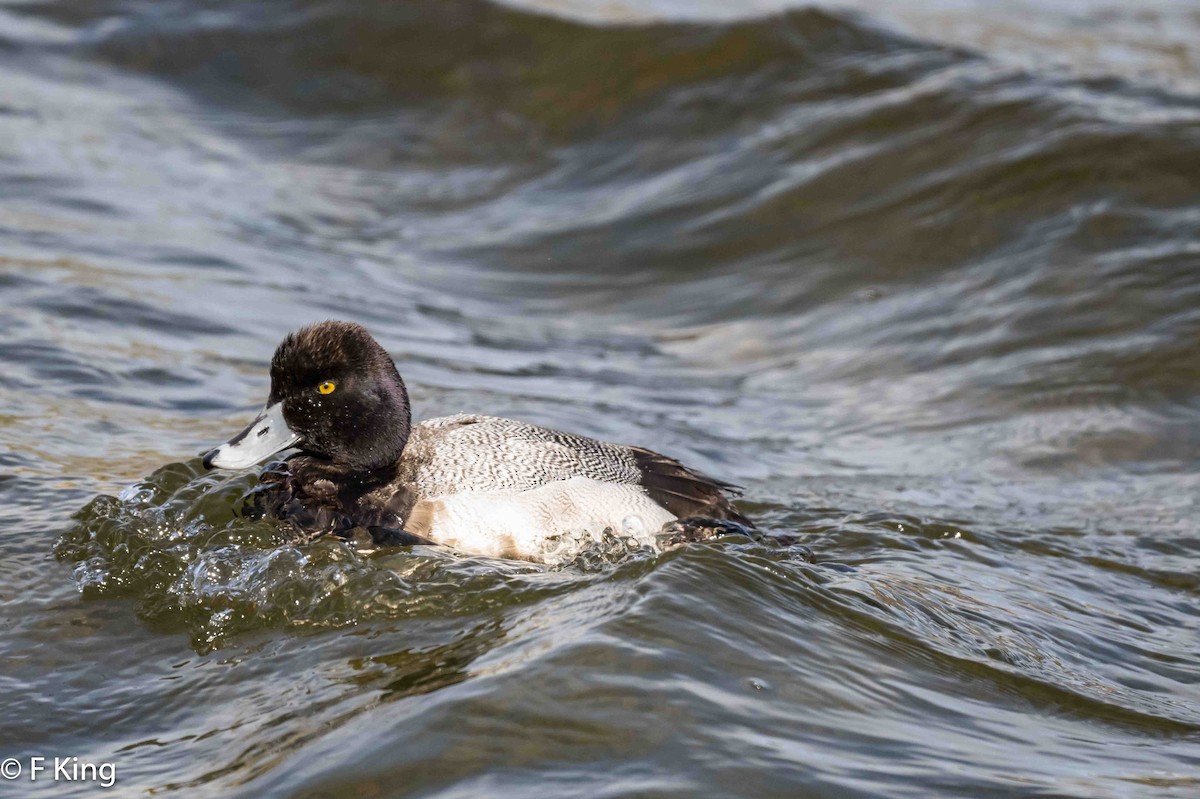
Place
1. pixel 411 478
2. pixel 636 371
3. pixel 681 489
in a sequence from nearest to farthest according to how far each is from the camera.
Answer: pixel 411 478, pixel 681 489, pixel 636 371

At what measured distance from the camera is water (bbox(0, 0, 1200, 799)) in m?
4.12

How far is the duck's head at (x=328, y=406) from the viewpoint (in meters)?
5.30

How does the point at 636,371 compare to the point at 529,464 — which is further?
the point at 636,371

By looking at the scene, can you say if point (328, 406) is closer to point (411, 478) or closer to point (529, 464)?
point (411, 478)

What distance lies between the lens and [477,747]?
3.82 m

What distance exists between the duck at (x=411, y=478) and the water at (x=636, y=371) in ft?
0.61

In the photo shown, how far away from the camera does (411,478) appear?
529cm

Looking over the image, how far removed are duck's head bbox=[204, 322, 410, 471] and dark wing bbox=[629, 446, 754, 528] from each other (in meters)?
1.00

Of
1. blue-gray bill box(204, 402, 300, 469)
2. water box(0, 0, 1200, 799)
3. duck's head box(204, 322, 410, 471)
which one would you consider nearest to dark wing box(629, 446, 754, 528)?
water box(0, 0, 1200, 799)

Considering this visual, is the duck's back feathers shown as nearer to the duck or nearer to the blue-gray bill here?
the duck

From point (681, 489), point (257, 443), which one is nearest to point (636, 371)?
point (681, 489)

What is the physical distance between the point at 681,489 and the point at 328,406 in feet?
4.55

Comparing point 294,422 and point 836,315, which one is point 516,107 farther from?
point 294,422

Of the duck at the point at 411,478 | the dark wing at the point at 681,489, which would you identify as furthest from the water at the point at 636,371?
the dark wing at the point at 681,489
